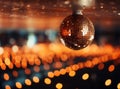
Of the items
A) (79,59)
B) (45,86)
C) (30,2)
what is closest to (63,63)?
(79,59)

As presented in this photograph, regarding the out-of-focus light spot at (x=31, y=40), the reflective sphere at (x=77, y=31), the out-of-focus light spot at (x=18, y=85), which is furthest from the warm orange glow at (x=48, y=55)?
the reflective sphere at (x=77, y=31)

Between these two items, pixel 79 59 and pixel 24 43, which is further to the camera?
pixel 24 43

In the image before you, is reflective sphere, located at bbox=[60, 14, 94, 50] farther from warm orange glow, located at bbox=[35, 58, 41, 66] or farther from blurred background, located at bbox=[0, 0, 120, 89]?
warm orange glow, located at bbox=[35, 58, 41, 66]

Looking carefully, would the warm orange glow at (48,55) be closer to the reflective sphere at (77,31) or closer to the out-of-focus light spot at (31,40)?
the out-of-focus light spot at (31,40)

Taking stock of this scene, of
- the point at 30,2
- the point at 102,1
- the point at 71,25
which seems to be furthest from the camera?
the point at 30,2

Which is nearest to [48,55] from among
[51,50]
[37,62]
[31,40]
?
[31,40]

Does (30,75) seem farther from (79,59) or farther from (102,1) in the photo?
(102,1)
